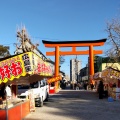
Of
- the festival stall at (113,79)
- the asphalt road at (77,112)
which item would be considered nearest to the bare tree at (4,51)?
the festival stall at (113,79)

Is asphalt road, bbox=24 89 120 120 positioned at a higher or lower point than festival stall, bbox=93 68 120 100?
lower

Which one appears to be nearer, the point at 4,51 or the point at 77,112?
the point at 77,112

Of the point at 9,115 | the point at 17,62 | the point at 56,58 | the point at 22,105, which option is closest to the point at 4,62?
the point at 17,62

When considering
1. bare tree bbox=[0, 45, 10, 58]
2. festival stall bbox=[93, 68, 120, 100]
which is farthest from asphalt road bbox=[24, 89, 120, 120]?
bare tree bbox=[0, 45, 10, 58]

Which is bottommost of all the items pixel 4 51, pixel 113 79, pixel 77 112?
pixel 77 112

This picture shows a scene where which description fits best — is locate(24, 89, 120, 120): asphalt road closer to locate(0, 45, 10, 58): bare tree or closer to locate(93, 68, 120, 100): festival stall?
locate(93, 68, 120, 100): festival stall

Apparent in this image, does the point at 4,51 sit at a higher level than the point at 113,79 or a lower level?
→ higher

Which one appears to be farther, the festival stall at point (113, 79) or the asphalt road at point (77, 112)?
the festival stall at point (113, 79)

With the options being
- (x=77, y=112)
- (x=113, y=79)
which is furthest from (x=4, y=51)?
(x=77, y=112)

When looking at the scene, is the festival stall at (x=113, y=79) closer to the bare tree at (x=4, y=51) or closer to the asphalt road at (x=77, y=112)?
the asphalt road at (x=77, y=112)

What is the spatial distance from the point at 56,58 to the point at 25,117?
37.9 m

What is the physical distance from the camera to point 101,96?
28.0 meters

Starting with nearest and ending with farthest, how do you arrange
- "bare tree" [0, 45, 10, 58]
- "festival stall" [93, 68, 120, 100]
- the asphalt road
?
1. the asphalt road
2. "festival stall" [93, 68, 120, 100]
3. "bare tree" [0, 45, 10, 58]

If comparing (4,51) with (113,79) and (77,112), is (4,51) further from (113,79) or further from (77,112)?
(77,112)
